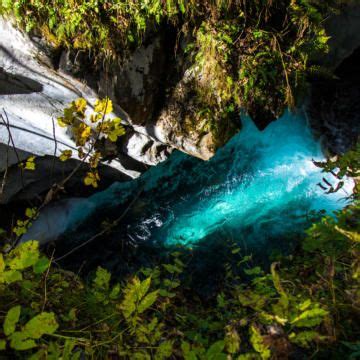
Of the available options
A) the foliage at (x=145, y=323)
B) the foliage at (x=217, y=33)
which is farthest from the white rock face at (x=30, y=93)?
the foliage at (x=145, y=323)

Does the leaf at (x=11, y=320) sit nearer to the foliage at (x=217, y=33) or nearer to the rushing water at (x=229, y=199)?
the foliage at (x=217, y=33)

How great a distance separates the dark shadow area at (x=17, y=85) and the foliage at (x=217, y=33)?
81 centimetres

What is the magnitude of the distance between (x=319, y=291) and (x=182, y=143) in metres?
3.59

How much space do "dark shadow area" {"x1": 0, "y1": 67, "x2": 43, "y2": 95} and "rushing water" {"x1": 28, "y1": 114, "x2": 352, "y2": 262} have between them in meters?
2.50

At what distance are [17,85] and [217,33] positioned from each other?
3.03 meters

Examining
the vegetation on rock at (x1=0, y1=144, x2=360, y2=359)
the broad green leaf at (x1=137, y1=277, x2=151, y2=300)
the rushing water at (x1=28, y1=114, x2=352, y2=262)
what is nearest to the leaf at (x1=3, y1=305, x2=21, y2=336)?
the vegetation on rock at (x1=0, y1=144, x2=360, y2=359)

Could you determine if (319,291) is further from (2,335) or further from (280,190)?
(280,190)

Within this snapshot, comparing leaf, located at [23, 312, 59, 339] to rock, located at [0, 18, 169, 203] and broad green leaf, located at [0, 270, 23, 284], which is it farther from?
rock, located at [0, 18, 169, 203]

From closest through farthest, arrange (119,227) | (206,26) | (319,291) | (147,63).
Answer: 1. (319,291)
2. (206,26)
3. (147,63)
4. (119,227)

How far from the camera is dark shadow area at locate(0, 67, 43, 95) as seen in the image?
4090 mm

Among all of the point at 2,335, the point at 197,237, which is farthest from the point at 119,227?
the point at 2,335

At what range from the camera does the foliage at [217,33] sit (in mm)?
3369

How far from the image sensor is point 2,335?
3.78 ft

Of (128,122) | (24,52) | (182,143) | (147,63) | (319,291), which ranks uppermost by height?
(24,52)
